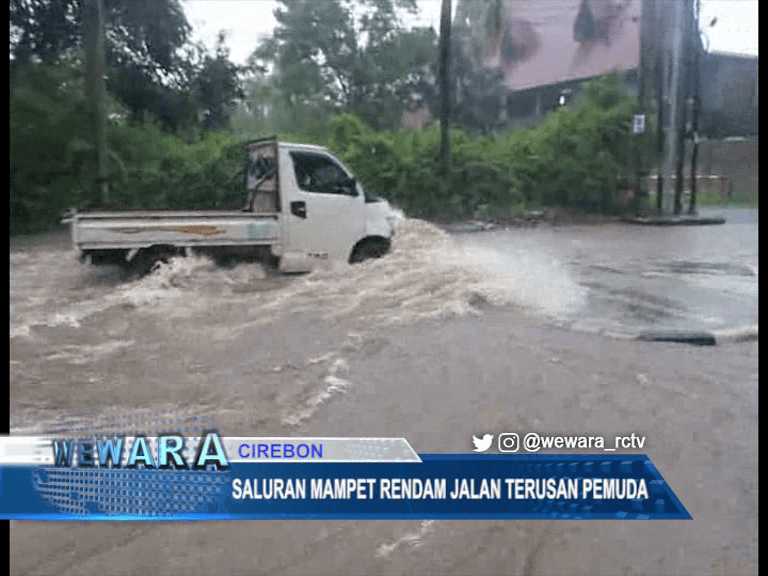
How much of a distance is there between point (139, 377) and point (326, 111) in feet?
3.29

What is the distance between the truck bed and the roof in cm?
114

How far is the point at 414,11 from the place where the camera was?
2240mm

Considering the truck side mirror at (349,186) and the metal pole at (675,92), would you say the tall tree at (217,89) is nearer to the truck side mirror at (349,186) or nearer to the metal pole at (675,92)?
the truck side mirror at (349,186)

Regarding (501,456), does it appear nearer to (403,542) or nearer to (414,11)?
(403,542)

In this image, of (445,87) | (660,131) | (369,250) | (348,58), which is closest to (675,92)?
(660,131)

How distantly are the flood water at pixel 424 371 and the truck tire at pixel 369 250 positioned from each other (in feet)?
0.12

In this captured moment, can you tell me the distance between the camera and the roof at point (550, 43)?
223cm

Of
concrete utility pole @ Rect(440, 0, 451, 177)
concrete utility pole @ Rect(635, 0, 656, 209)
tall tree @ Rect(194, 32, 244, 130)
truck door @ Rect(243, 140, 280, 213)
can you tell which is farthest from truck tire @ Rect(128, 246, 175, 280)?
concrete utility pole @ Rect(635, 0, 656, 209)

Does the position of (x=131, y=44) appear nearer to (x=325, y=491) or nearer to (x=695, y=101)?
(x=325, y=491)

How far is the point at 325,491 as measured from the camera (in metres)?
1.85

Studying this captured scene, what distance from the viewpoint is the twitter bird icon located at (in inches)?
75.7

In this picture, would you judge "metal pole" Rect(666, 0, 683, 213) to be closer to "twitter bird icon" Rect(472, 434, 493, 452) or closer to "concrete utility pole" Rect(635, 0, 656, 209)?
"concrete utility pole" Rect(635, 0, 656, 209)

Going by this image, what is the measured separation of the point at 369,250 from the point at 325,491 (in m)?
1.10

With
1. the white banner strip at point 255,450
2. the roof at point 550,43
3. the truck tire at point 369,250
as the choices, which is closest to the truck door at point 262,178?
the truck tire at point 369,250
